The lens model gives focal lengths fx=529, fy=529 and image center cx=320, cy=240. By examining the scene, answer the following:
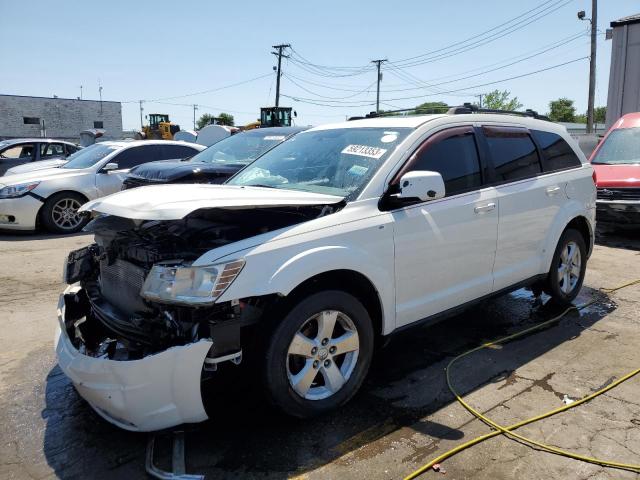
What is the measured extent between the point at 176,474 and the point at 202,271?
105 centimetres

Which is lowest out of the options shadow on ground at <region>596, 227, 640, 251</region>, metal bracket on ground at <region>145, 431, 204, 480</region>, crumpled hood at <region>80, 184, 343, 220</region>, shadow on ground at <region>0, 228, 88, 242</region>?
metal bracket on ground at <region>145, 431, 204, 480</region>

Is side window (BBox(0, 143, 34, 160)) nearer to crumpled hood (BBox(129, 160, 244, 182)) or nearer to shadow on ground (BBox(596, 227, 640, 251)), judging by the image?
crumpled hood (BBox(129, 160, 244, 182))

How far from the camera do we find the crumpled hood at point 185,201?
2881mm

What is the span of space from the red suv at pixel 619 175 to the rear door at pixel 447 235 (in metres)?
5.55

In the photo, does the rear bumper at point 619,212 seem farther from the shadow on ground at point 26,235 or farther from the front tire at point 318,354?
the shadow on ground at point 26,235

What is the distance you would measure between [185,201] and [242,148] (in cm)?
586

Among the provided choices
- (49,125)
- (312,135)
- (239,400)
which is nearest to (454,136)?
(312,135)

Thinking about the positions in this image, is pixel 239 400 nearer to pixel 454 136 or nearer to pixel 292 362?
pixel 292 362

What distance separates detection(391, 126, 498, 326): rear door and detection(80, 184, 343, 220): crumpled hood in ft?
2.08

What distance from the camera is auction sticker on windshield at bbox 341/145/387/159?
3684 mm

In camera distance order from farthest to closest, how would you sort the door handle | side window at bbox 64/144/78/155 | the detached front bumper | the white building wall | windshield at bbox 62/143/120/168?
the white building wall, side window at bbox 64/144/78/155, windshield at bbox 62/143/120/168, the door handle, the detached front bumper

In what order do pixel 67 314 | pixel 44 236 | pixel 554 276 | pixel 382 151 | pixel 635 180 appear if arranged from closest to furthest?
pixel 67 314
pixel 382 151
pixel 554 276
pixel 635 180
pixel 44 236

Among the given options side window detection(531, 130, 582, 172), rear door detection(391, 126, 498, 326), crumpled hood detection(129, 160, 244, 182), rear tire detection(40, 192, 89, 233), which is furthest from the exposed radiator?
rear tire detection(40, 192, 89, 233)

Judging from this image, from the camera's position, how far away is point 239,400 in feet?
11.4
